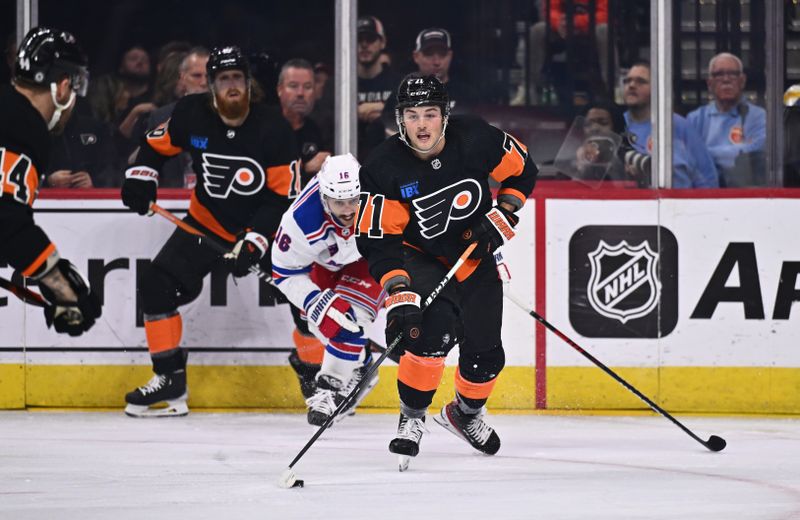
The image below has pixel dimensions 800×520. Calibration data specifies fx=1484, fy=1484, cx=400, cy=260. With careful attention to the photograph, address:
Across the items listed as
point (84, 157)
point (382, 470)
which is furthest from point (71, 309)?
point (84, 157)

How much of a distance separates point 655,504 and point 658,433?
1389mm

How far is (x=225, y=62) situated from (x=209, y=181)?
43 centimetres

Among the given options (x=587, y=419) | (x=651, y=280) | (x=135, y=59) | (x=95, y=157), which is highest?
(x=135, y=59)

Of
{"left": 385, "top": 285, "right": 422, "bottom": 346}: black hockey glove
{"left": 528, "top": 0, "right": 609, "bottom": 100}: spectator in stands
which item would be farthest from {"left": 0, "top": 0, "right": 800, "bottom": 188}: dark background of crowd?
{"left": 385, "top": 285, "right": 422, "bottom": 346}: black hockey glove

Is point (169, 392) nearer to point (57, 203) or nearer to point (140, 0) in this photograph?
point (57, 203)

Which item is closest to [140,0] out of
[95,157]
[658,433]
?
[95,157]

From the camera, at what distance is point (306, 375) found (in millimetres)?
5379

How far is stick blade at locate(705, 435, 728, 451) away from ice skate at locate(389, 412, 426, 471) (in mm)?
917

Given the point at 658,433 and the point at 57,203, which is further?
the point at 57,203

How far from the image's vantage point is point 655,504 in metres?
3.66

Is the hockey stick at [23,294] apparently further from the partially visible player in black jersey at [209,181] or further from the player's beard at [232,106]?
the player's beard at [232,106]

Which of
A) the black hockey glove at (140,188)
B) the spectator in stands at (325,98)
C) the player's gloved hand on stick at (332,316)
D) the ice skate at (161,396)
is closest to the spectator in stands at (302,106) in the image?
the spectator in stands at (325,98)

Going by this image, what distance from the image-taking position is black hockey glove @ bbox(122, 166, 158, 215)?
17.3 ft

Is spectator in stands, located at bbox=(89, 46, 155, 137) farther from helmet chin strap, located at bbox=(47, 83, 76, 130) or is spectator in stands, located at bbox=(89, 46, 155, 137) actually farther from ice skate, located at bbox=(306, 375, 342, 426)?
helmet chin strap, located at bbox=(47, 83, 76, 130)
